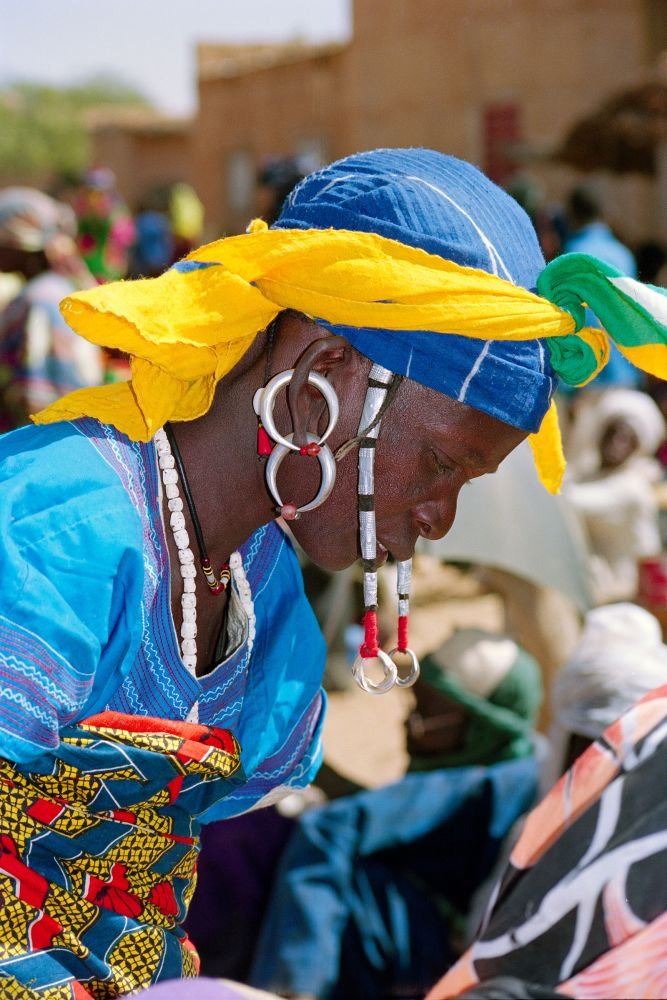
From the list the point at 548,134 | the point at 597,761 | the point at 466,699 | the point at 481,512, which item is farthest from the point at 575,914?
the point at 548,134

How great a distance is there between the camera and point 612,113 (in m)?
11.8

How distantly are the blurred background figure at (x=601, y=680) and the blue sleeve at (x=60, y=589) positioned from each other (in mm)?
1509

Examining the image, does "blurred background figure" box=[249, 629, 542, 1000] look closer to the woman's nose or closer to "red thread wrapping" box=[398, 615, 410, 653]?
"red thread wrapping" box=[398, 615, 410, 653]

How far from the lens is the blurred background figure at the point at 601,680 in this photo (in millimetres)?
2707

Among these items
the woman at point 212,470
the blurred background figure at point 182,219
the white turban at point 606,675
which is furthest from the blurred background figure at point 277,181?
the blurred background figure at point 182,219

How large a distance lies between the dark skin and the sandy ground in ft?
7.16

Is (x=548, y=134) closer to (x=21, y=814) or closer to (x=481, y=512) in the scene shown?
(x=481, y=512)

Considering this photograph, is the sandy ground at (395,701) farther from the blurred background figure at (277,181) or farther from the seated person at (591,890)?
the blurred background figure at (277,181)

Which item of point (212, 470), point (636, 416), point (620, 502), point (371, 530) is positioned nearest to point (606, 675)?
point (371, 530)

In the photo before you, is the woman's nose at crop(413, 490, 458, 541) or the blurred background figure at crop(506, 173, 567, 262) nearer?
the woman's nose at crop(413, 490, 458, 541)

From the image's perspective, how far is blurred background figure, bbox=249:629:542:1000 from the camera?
8.98ft

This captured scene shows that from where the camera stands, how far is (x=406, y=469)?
1.69 m

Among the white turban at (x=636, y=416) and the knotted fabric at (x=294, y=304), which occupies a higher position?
the knotted fabric at (x=294, y=304)

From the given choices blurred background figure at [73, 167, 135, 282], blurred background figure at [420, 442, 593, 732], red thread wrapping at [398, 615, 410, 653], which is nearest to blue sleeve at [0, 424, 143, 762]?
red thread wrapping at [398, 615, 410, 653]
